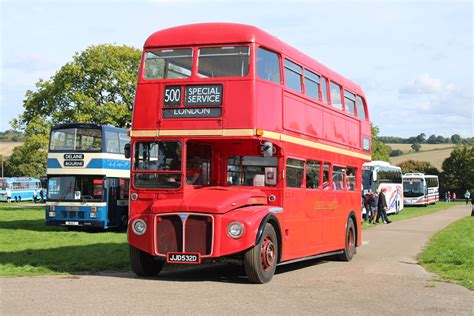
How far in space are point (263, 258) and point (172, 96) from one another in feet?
10.9

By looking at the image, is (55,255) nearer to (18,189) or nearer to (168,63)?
(168,63)

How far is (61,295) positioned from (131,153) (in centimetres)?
353

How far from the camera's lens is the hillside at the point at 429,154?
127106 millimetres

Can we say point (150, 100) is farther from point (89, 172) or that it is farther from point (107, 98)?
point (107, 98)

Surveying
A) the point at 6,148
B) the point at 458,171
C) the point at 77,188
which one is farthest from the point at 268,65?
the point at 6,148

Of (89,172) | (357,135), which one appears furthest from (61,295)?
(89,172)

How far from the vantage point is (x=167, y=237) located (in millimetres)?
11867

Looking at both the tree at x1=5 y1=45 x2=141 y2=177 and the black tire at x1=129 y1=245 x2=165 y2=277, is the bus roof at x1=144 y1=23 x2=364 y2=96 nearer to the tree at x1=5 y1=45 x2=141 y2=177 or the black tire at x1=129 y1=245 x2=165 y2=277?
the black tire at x1=129 y1=245 x2=165 y2=277

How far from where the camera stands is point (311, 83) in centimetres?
1491

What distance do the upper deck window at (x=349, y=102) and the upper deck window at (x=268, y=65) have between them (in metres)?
4.86

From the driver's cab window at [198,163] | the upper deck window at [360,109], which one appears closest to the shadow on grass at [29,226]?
the upper deck window at [360,109]

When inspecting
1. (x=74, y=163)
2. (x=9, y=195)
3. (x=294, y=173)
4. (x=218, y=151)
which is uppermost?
(x=74, y=163)

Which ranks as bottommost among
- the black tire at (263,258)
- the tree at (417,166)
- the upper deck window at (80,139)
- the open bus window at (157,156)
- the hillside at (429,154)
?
the black tire at (263,258)

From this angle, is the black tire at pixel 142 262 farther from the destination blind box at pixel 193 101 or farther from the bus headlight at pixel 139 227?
the destination blind box at pixel 193 101
